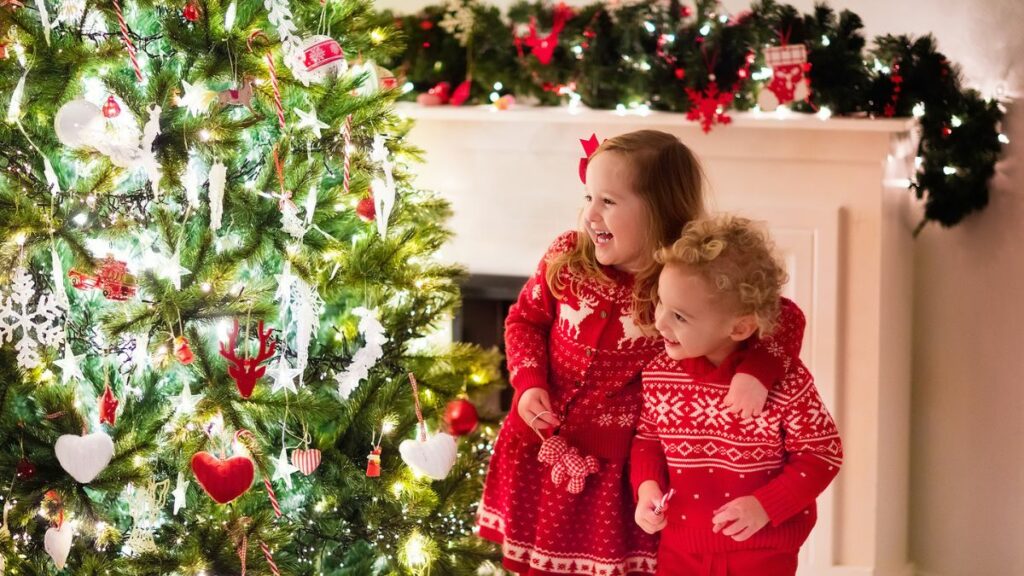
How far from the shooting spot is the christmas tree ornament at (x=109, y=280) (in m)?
2.02

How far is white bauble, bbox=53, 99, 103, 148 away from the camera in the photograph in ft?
6.21

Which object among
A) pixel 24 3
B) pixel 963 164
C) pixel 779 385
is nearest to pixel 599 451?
pixel 779 385

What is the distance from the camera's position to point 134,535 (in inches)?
84.9

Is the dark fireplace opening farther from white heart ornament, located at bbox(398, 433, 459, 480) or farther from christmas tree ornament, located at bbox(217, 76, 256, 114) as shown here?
christmas tree ornament, located at bbox(217, 76, 256, 114)

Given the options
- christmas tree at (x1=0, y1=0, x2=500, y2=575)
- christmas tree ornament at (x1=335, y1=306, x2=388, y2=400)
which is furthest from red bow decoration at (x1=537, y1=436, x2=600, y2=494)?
christmas tree ornament at (x1=335, y1=306, x2=388, y2=400)

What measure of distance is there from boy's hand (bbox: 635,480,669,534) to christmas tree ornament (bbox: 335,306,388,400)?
0.60m

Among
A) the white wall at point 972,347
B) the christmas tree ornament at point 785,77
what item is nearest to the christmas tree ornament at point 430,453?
the christmas tree ornament at point 785,77

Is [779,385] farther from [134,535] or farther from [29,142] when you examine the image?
[29,142]

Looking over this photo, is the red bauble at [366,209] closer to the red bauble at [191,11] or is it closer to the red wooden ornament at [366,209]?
the red wooden ornament at [366,209]

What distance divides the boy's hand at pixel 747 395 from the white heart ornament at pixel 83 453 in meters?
1.07

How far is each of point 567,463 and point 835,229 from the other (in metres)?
1.37

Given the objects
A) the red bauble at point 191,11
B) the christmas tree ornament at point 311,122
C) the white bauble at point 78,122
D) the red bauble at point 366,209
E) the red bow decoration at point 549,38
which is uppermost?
the red bauble at point 191,11

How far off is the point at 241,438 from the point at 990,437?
196cm

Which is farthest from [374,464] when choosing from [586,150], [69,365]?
[586,150]
